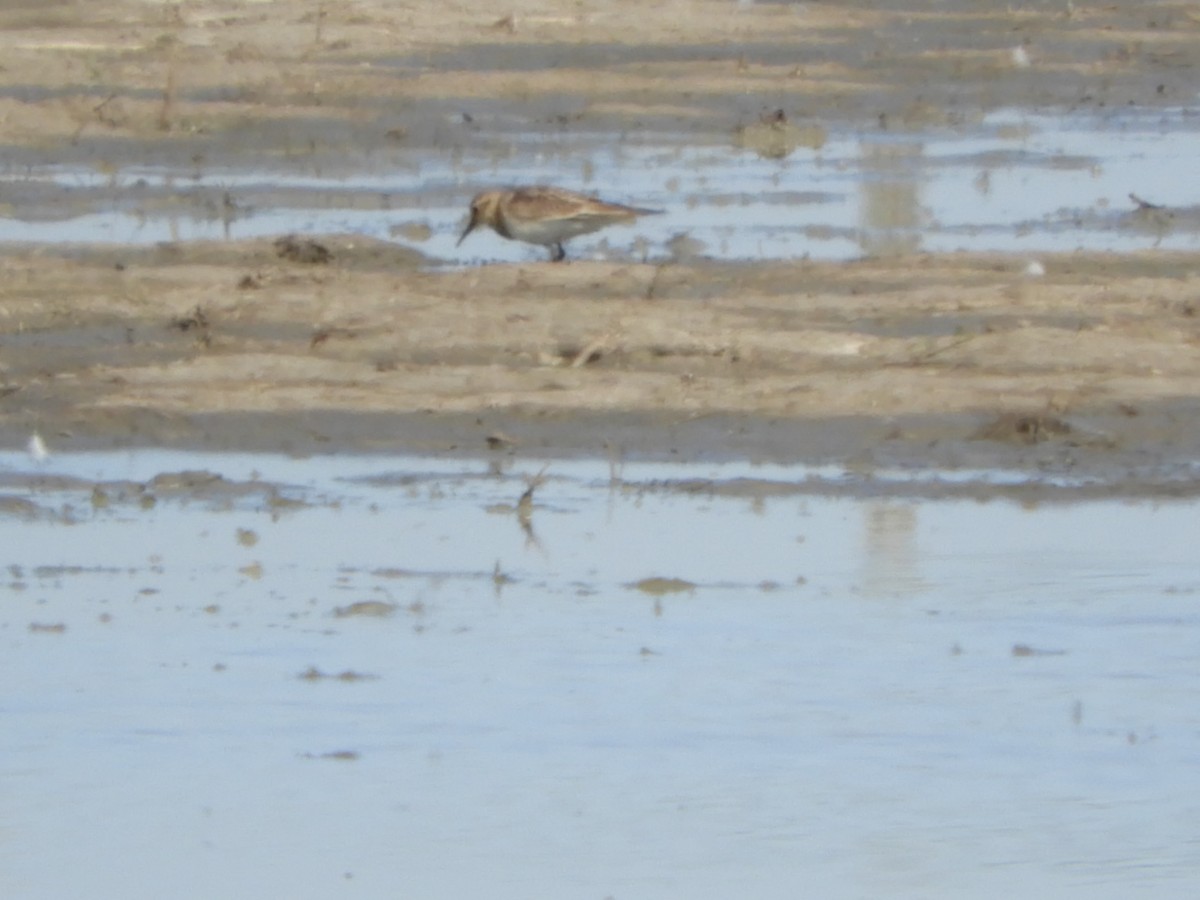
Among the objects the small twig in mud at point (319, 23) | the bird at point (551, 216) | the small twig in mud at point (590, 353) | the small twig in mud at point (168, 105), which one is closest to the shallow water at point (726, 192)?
the bird at point (551, 216)

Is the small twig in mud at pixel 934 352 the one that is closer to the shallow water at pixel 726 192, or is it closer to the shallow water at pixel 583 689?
the shallow water at pixel 583 689

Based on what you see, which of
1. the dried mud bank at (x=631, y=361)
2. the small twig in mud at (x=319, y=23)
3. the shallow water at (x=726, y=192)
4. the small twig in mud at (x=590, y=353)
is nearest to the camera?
the dried mud bank at (x=631, y=361)

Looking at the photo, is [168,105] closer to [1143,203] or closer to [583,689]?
[1143,203]

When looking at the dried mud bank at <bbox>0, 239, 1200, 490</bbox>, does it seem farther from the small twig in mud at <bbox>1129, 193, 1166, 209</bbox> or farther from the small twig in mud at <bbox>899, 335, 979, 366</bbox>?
the small twig in mud at <bbox>1129, 193, 1166, 209</bbox>

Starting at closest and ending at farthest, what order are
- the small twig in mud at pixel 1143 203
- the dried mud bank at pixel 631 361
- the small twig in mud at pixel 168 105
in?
the dried mud bank at pixel 631 361 → the small twig in mud at pixel 1143 203 → the small twig in mud at pixel 168 105

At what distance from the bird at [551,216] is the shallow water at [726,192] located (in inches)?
14.9

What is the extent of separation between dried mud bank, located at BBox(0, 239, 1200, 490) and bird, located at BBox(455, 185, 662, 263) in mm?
416

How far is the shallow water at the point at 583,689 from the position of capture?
5.36 meters

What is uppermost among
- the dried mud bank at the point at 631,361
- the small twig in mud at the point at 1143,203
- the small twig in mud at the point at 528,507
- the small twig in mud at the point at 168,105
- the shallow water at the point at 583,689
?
the small twig in mud at the point at 168,105

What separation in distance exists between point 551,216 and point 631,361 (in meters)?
2.50

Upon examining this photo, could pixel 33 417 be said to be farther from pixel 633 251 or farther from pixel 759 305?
pixel 633 251

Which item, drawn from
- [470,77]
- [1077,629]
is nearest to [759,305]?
[1077,629]

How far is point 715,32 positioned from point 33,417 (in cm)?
1673

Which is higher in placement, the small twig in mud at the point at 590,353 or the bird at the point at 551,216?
the bird at the point at 551,216
